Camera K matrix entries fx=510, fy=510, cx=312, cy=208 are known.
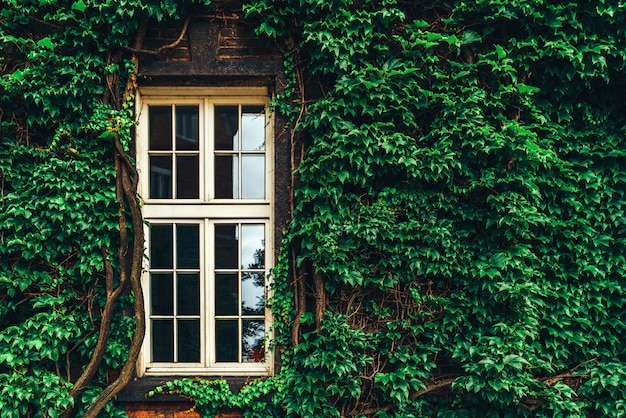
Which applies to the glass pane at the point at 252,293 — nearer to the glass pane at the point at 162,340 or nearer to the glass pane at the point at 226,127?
the glass pane at the point at 162,340

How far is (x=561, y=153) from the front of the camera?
4.25 meters

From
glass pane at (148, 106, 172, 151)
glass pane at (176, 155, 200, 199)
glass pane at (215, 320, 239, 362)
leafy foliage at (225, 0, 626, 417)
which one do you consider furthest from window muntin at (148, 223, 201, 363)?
leafy foliage at (225, 0, 626, 417)

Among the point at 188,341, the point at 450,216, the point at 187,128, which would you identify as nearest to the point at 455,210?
the point at 450,216

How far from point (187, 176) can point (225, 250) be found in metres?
0.72

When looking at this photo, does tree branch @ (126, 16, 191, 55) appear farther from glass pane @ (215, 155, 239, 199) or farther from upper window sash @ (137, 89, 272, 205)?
glass pane @ (215, 155, 239, 199)

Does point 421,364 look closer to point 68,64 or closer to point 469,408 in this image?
point 469,408

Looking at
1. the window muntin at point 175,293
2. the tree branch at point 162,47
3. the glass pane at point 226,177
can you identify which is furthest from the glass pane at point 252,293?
the tree branch at point 162,47

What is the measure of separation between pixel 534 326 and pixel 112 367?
11.1 feet

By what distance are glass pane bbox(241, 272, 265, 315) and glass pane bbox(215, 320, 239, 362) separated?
0.61 ft

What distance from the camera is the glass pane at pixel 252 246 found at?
14.5ft

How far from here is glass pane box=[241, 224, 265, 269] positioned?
174 inches

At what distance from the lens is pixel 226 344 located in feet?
14.3

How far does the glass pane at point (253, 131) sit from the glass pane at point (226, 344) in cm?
155

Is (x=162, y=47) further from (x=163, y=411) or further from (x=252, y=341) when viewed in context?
(x=163, y=411)
